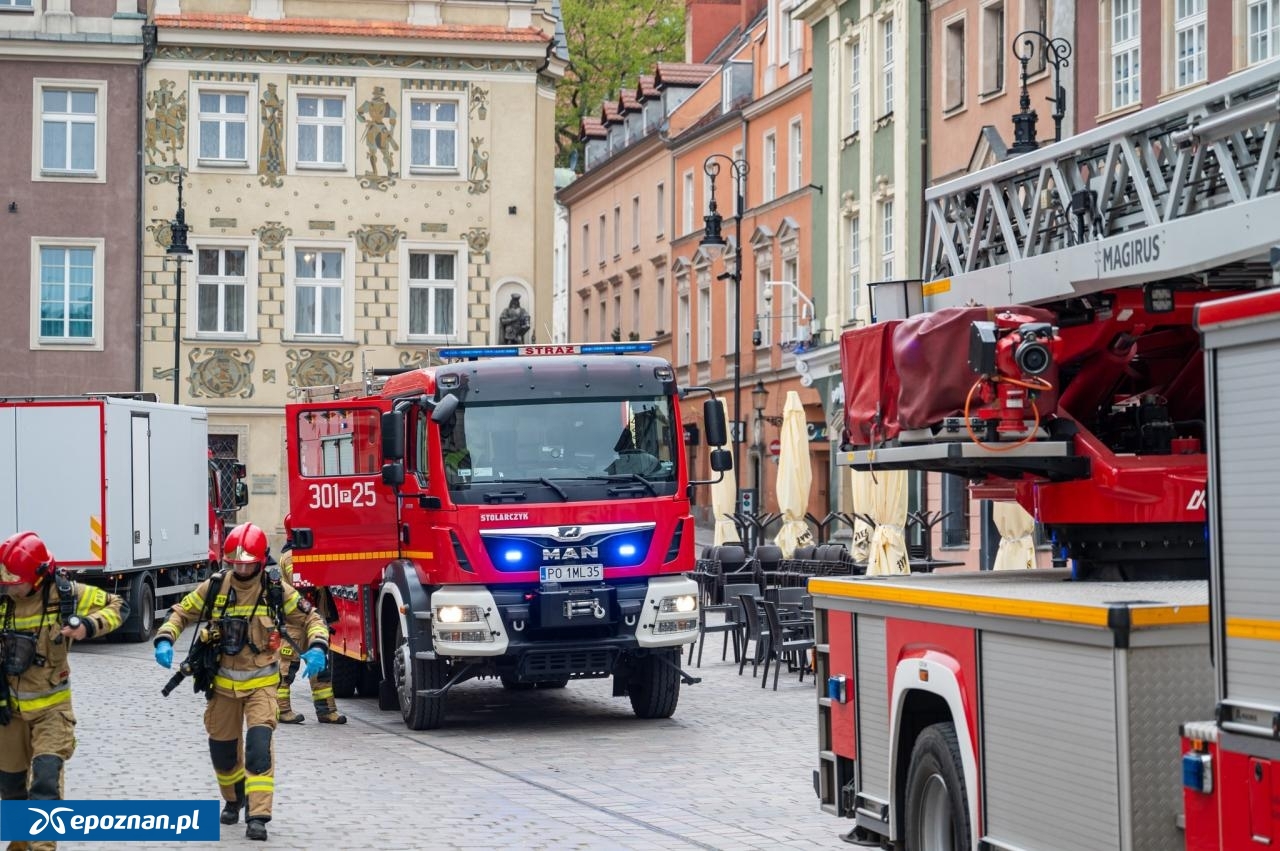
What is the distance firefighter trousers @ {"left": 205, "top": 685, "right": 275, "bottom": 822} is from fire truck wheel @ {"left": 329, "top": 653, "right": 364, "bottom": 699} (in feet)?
29.8

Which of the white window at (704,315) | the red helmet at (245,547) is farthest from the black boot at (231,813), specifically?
the white window at (704,315)

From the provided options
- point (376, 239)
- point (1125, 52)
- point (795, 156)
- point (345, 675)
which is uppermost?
point (795, 156)

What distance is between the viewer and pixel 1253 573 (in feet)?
20.3

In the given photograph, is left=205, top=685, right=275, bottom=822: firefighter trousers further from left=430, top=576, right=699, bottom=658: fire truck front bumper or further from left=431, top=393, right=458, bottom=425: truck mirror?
left=431, top=393, right=458, bottom=425: truck mirror

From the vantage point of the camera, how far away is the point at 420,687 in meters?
17.9

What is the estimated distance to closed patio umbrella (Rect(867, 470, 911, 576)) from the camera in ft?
77.2

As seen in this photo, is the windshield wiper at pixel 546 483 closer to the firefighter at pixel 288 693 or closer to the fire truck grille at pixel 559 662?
the fire truck grille at pixel 559 662

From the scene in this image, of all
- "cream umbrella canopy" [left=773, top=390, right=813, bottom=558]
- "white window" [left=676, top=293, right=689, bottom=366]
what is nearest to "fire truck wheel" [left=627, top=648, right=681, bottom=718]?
"cream umbrella canopy" [left=773, top=390, right=813, bottom=558]

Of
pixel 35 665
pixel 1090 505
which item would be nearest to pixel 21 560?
pixel 35 665

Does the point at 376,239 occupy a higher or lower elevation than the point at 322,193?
lower

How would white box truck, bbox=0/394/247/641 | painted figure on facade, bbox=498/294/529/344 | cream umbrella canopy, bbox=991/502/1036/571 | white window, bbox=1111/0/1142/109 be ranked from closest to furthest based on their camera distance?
cream umbrella canopy, bbox=991/502/1036/571 < white box truck, bbox=0/394/247/641 < white window, bbox=1111/0/1142/109 < painted figure on facade, bbox=498/294/529/344

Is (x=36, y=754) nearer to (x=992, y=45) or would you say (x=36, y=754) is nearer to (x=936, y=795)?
(x=936, y=795)

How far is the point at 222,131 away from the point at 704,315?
18467mm

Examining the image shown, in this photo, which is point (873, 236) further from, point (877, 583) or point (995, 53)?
point (877, 583)
